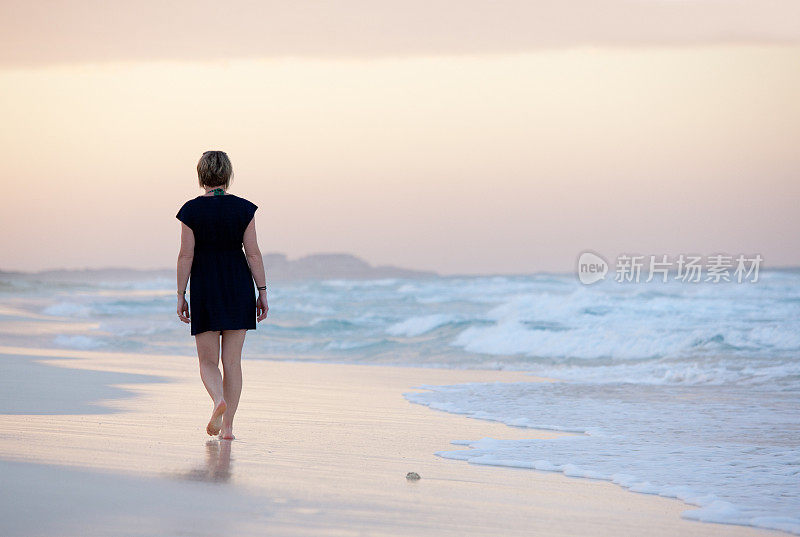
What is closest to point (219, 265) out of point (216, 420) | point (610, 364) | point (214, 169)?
point (214, 169)

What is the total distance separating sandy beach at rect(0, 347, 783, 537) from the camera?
315 centimetres

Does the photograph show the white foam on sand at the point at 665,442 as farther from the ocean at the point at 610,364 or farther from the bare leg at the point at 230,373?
the bare leg at the point at 230,373

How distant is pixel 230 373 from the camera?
4.94 meters

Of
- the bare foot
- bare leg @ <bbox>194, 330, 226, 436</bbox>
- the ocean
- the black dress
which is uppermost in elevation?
the black dress

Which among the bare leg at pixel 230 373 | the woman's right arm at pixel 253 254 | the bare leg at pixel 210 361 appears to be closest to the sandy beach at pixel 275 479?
the bare leg at pixel 230 373

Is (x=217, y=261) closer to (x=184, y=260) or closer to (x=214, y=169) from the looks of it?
(x=184, y=260)

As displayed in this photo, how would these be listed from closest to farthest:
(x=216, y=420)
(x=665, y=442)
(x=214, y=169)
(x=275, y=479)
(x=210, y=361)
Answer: (x=275, y=479) → (x=216, y=420) → (x=214, y=169) → (x=210, y=361) → (x=665, y=442)

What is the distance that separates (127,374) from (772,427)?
5.71 m

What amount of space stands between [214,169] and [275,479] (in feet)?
5.60

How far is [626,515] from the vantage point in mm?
3615

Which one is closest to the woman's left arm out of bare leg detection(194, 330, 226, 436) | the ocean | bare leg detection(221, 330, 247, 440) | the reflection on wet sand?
bare leg detection(194, 330, 226, 436)

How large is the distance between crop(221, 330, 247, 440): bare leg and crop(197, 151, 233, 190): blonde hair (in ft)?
2.57

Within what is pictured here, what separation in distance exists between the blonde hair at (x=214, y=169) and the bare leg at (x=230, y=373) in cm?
78

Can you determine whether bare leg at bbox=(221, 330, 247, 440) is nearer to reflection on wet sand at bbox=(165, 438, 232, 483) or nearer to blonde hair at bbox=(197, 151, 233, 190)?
reflection on wet sand at bbox=(165, 438, 232, 483)
